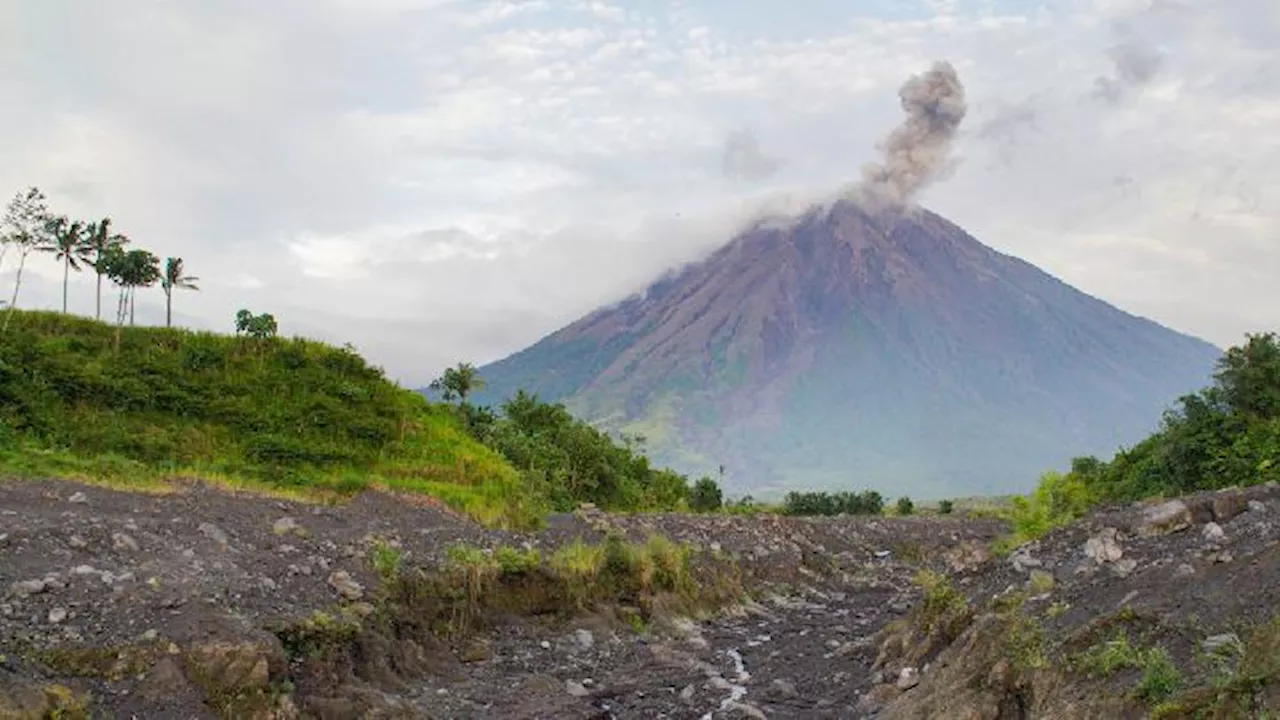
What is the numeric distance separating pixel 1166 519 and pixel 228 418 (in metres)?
25.3

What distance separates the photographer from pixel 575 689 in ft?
59.8

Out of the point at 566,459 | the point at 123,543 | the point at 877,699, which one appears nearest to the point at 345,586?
the point at 123,543

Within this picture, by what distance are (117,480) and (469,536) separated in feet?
25.9

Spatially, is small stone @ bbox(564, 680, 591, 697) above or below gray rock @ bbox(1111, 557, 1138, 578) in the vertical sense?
below

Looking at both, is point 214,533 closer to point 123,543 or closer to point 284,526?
point 284,526

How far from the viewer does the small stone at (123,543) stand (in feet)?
51.1

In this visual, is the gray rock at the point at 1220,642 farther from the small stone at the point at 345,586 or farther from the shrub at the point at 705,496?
the shrub at the point at 705,496

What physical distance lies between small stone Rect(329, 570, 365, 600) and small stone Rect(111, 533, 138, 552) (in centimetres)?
334

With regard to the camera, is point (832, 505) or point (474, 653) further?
point (832, 505)

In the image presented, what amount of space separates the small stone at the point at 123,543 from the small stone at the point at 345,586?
11.0ft

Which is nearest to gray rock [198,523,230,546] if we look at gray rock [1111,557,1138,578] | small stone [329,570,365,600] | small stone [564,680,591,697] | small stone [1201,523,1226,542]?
small stone [329,570,365,600]

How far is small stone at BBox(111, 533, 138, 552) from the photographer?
15.6m

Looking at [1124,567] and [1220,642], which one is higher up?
[1124,567]

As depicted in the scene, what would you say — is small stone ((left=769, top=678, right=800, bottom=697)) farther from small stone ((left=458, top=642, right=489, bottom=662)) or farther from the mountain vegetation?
the mountain vegetation
